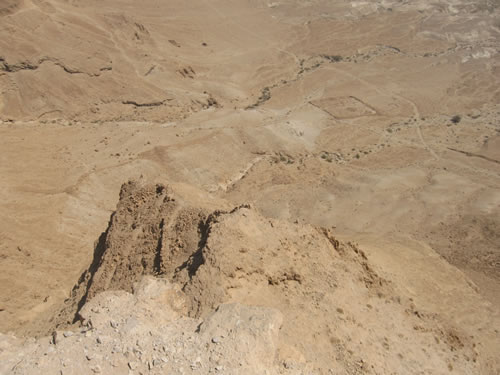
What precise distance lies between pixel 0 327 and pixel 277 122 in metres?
19.4

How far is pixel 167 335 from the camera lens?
641 cm

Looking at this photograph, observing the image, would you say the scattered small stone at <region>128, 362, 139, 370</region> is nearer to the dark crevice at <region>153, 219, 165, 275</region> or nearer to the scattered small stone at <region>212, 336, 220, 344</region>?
the scattered small stone at <region>212, 336, 220, 344</region>

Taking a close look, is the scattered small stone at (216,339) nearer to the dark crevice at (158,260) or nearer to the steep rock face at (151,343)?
the steep rock face at (151,343)

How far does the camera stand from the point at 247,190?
20.8 m

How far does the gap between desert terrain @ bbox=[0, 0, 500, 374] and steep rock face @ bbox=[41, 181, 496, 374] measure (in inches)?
2.1

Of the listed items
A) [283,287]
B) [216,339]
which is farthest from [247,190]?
[216,339]

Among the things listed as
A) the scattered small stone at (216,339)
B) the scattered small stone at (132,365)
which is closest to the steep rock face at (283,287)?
the scattered small stone at (216,339)

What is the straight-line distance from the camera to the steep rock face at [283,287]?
24.0 feet

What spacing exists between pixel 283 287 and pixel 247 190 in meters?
12.7

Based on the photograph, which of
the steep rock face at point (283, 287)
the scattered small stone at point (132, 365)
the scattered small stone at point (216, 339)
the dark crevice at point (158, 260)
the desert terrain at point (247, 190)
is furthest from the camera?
the dark crevice at point (158, 260)

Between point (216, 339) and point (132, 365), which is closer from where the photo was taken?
point (132, 365)

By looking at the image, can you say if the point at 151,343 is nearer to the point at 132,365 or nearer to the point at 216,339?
the point at 132,365

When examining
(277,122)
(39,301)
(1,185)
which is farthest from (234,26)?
(39,301)

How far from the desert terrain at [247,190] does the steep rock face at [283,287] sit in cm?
5
